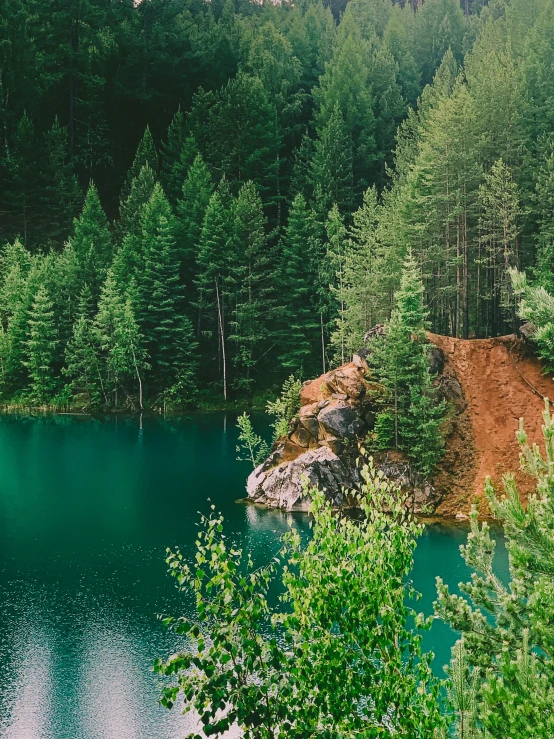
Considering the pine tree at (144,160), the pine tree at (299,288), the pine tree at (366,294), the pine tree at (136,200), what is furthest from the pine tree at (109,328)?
the pine tree at (366,294)

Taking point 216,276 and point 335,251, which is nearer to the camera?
point 335,251

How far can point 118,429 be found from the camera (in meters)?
56.2

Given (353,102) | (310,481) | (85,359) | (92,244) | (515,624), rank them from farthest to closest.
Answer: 1. (353,102)
2. (92,244)
3. (85,359)
4. (310,481)
5. (515,624)

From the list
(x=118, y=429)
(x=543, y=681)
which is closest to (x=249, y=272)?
(x=118, y=429)

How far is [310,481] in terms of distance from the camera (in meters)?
35.7

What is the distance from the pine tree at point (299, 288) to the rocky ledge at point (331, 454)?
2416cm

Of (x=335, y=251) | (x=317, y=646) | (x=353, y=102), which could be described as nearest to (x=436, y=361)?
(x=335, y=251)

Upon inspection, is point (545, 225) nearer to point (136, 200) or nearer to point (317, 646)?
point (136, 200)

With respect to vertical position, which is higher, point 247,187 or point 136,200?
point 136,200

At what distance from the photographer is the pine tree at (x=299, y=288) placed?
64.8m

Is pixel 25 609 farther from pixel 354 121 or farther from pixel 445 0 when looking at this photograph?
pixel 445 0

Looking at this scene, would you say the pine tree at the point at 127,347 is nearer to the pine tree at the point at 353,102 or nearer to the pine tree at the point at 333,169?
the pine tree at the point at 333,169

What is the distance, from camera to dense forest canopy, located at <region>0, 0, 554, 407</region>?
49.5 meters

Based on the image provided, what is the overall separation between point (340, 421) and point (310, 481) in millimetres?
3830
